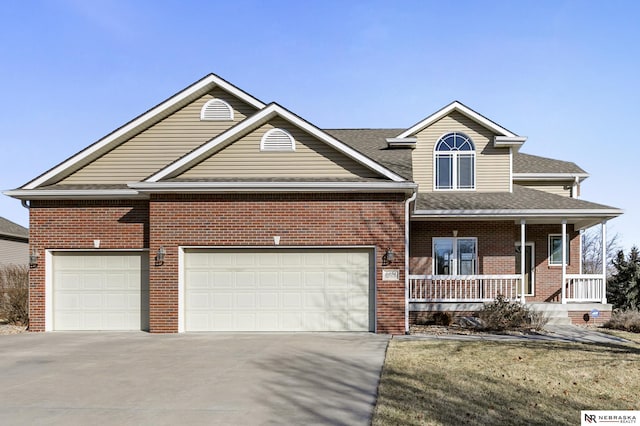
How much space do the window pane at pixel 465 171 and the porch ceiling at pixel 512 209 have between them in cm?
91

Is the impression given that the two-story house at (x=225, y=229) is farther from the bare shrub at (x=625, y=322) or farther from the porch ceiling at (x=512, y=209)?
the bare shrub at (x=625, y=322)

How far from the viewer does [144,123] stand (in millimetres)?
15352

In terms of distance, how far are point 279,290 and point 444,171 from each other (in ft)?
28.0

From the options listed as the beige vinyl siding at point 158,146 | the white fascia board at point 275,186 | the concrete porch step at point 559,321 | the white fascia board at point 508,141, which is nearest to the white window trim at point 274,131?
the white fascia board at point 275,186

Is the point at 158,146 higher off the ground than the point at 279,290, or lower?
higher

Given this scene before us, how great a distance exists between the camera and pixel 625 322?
15.5m

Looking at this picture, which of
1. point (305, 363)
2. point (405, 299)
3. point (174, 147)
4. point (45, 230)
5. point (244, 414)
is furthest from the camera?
point (174, 147)

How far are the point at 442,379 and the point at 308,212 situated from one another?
6261mm

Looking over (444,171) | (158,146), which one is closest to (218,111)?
(158,146)

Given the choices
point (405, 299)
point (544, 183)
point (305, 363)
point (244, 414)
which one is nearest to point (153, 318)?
point (305, 363)

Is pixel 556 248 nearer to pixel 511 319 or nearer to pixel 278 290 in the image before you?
pixel 511 319

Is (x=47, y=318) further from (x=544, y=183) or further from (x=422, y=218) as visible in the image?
(x=544, y=183)

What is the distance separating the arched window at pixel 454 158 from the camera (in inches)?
754

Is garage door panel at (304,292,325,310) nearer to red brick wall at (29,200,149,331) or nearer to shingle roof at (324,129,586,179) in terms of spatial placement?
red brick wall at (29,200,149,331)
